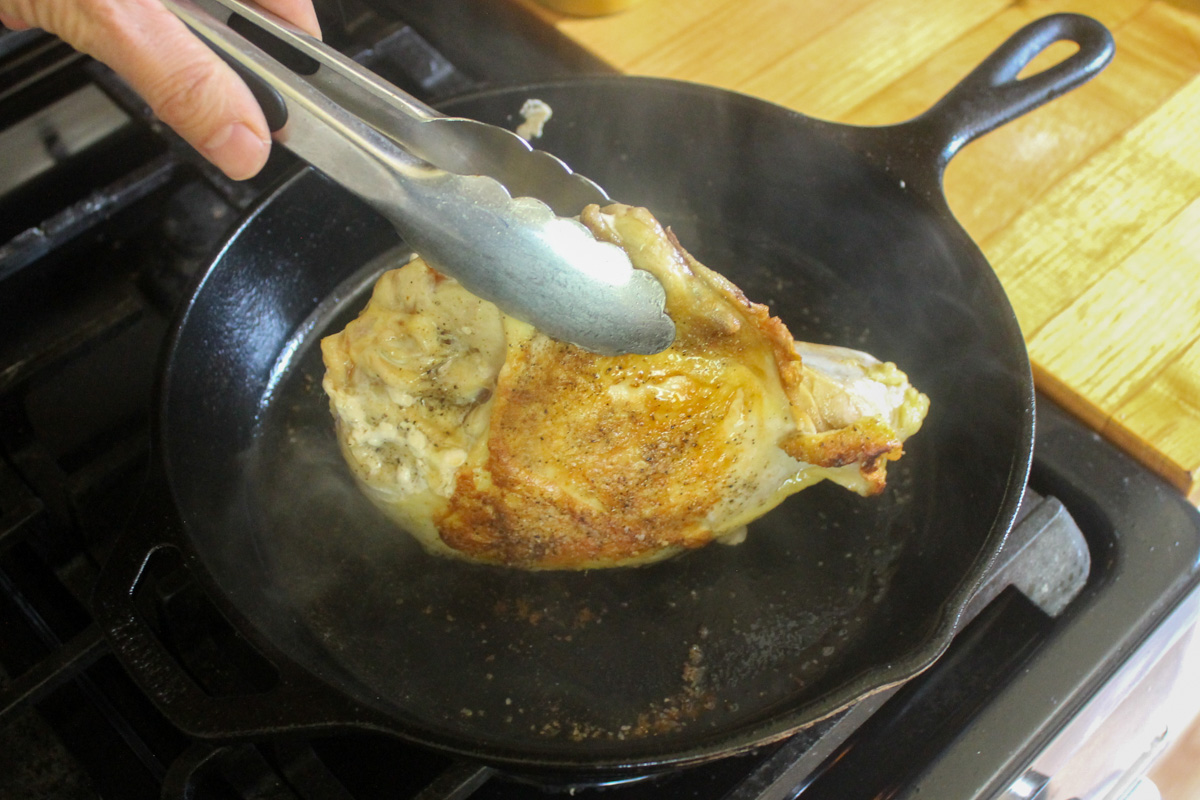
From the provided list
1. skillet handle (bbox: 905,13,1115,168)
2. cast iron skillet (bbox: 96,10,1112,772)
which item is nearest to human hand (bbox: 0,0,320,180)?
cast iron skillet (bbox: 96,10,1112,772)

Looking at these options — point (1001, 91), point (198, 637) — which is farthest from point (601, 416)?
point (1001, 91)

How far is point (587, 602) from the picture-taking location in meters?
1.00

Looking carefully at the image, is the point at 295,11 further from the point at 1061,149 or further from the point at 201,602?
the point at 1061,149

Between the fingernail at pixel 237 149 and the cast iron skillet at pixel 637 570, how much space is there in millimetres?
285

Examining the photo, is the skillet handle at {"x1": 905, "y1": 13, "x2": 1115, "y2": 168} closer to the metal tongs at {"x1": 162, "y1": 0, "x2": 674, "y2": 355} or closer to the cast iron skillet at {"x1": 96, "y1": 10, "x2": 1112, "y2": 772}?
the cast iron skillet at {"x1": 96, "y1": 10, "x2": 1112, "y2": 772}

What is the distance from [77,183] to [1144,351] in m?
1.49

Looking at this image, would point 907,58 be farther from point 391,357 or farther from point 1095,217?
point 391,357

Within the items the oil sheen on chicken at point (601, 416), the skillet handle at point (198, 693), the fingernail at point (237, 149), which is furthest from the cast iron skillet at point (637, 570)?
the fingernail at point (237, 149)

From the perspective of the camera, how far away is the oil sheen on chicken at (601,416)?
87 cm

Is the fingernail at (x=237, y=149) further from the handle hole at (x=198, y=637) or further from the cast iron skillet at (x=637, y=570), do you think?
the handle hole at (x=198, y=637)

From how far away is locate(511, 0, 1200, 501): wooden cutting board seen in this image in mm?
1118

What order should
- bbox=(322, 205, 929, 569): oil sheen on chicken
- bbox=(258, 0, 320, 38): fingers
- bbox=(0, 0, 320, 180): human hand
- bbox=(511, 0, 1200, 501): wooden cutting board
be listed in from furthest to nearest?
bbox=(511, 0, 1200, 501): wooden cutting board → bbox=(258, 0, 320, 38): fingers → bbox=(322, 205, 929, 569): oil sheen on chicken → bbox=(0, 0, 320, 180): human hand

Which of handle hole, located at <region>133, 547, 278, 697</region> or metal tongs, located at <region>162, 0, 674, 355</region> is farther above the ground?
metal tongs, located at <region>162, 0, 674, 355</region>

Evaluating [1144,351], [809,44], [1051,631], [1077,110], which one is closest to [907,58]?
[809,44]
